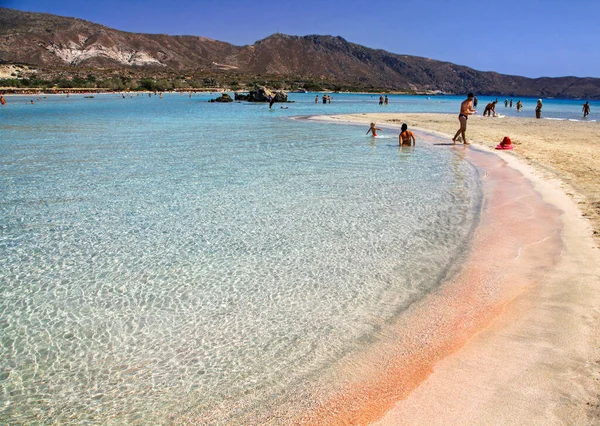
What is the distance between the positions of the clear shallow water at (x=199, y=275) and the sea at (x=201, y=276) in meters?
0.02

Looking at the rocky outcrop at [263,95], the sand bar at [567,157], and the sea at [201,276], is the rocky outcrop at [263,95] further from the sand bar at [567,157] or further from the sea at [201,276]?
the sea at [201,276]

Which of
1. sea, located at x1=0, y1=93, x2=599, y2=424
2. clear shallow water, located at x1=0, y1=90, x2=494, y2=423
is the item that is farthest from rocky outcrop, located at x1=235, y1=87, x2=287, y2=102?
sea, located at x1=0, y1=93, x2=599, y2=424

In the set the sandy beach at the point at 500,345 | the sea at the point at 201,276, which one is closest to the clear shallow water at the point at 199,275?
the sea at the point at 201,276

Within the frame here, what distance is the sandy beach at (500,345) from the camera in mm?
3188

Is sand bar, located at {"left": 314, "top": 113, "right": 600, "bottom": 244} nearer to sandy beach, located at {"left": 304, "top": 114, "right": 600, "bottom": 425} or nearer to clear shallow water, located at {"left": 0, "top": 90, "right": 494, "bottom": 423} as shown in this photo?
sandy beach, located at {"left": 304, "top": 114, "right": 600, "bottom": 425}

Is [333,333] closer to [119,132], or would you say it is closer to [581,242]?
[581,242]

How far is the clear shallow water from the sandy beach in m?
0.40

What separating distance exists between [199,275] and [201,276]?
0.14ft

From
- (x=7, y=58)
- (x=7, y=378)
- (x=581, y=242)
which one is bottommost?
(x=7, y=378)

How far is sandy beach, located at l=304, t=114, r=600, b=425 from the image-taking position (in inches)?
125

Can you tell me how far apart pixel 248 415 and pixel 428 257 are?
3.99 metres

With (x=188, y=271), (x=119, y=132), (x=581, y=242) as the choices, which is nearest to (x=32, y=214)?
(x=188, y=271)

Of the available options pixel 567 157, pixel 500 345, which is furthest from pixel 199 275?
pixel 567 157

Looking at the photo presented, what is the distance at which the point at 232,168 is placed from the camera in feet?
42.4
